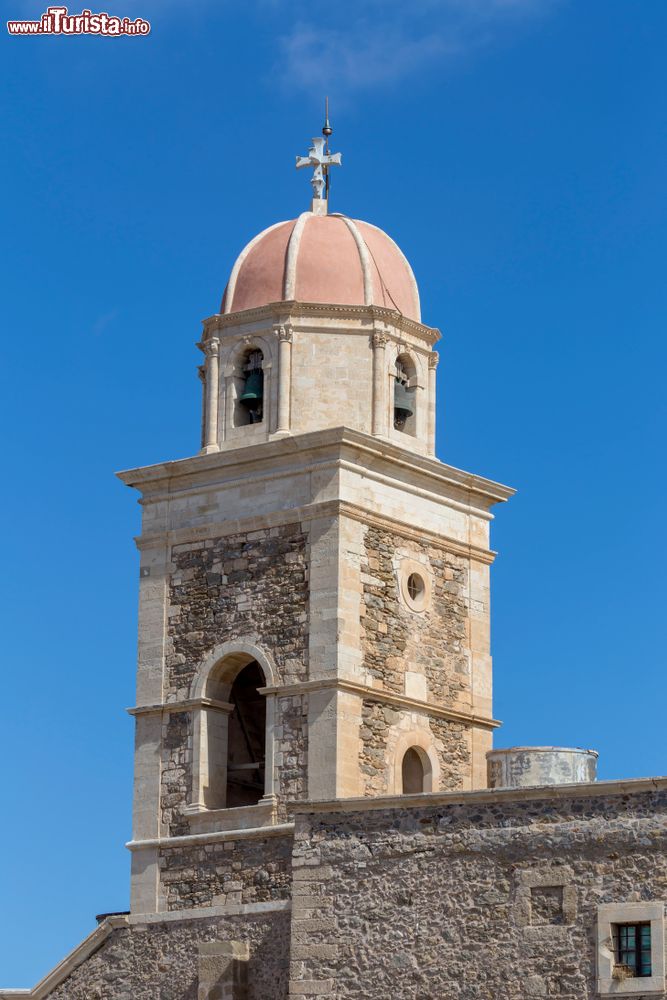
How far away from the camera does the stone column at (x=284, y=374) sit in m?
31.7

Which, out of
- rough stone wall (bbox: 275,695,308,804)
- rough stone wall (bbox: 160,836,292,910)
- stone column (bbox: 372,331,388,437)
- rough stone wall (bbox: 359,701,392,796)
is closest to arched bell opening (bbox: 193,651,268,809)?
rough stone wall (bbox: 275,695,308,804)

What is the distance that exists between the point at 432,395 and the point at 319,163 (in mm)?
3904

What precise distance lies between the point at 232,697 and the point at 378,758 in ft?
9.47

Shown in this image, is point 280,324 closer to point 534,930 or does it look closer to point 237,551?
point 237,551

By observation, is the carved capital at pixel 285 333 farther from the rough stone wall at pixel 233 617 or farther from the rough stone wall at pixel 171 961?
the rough stone wall at pixel 171 961

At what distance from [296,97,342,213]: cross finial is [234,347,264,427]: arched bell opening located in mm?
2897

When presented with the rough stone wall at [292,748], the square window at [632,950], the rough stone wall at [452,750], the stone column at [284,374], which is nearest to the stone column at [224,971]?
the rough stone wall at [292,748]

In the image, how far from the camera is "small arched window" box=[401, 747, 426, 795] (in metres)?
31.4

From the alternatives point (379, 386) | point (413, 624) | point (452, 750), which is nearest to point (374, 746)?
point (452, 750)

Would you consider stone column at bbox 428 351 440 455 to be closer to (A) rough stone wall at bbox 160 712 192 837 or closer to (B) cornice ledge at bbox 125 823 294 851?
(A) rough stone wall at bbox 160 712 192 837

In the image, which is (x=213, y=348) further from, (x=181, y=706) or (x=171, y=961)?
(x=171, y=961)

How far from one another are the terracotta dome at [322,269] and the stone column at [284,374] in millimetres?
575

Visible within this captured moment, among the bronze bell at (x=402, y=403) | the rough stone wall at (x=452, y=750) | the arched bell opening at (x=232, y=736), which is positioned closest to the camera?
the arched bell opening at (x=232, y=736)

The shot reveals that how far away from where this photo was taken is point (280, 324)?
32125 mm
